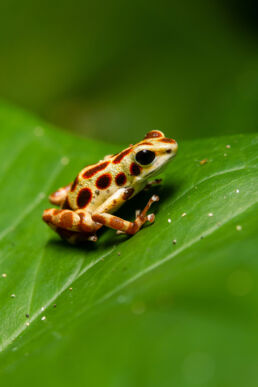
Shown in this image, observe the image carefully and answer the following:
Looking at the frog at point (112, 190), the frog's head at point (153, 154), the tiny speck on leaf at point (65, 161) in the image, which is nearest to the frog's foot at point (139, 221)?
the frog at point (112, 190)

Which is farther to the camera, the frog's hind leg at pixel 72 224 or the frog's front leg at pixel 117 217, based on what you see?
the frog's hind leg at pixel 72 224

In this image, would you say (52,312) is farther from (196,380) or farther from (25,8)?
(25,8)

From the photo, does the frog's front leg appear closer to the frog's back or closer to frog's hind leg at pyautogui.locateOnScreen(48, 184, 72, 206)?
the frog's back

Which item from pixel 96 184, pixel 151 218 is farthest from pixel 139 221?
pixel 96 184

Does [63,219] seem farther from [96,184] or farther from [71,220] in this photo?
[96,184]

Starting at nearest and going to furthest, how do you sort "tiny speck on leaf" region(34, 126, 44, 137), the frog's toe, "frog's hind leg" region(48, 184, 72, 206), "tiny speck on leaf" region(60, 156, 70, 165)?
1. the frog's toe
2. "frog's hind leg" region(48, 184, 72, 206)
3. "tiny speck on leaf" region(60, 156, 70, 165)
4. "tiny speck on leaf" region(34, 126, 44, 137)

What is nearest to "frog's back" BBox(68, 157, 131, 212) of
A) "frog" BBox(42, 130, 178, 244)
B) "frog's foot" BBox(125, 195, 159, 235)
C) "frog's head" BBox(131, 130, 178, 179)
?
"frog" BBox(42, 130, 178, 244)

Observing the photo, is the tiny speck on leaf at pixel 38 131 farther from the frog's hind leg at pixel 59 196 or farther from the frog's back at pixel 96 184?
the frog's back at pixel 96 184
